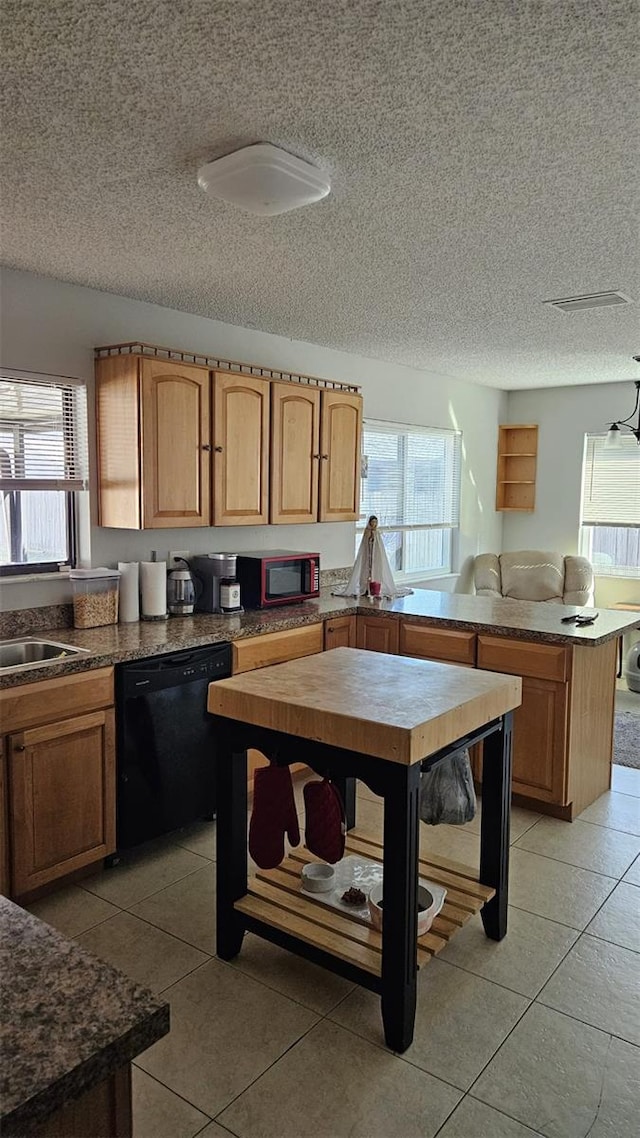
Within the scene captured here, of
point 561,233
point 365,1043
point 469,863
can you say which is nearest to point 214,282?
point 561,233

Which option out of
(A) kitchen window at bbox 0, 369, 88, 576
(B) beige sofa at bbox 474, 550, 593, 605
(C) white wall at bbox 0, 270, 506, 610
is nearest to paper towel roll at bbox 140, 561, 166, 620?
(C) white wall at bbox 0, 270, 506, 610

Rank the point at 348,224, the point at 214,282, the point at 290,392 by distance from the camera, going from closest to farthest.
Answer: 1. the point at 348,224
2. the point at 214,282
3. the point at 290,392

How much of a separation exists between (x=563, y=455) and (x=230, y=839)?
5.47 meters

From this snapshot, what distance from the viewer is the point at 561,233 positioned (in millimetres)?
2701

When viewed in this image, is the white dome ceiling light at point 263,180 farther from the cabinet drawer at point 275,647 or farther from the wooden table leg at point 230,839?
the cabinet drawer at point 275,647

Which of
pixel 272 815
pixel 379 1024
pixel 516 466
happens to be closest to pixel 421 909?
pixel 379 1024

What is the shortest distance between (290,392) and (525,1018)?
3.08 metres

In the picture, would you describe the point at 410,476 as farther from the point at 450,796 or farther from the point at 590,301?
the point at 450,796

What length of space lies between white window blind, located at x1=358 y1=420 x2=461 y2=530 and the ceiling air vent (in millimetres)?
1877

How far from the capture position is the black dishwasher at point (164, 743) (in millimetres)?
3012

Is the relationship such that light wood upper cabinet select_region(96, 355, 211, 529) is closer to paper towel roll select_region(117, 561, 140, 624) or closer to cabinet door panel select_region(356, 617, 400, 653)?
paper towel roll select_region(117, 561, 140, 624)

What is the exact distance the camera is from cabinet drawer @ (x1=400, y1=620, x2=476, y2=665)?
384cm

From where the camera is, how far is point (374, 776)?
207 cm

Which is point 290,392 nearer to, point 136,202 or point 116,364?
point 116,364
